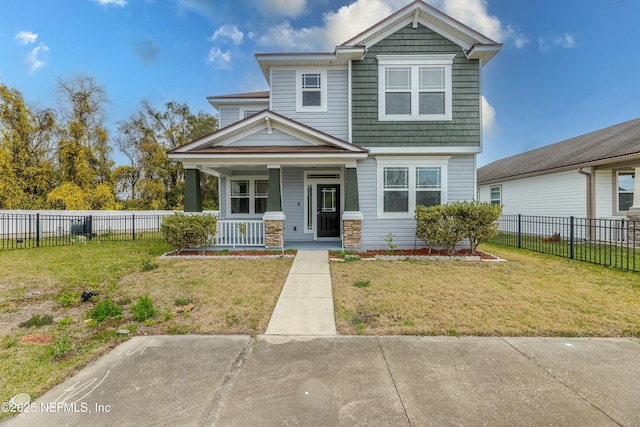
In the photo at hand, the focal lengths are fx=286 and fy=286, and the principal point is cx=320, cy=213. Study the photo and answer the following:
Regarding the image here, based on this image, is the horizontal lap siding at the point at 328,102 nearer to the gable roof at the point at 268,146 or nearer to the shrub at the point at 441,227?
the gable roof at the point at 268,146

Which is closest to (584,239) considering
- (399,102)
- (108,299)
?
(399,102)

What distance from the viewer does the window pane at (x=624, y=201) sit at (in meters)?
11.6

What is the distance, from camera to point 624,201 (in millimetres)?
11680

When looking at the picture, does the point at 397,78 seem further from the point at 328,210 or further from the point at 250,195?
the point at 250,195

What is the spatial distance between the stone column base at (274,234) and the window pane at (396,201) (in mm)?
3717

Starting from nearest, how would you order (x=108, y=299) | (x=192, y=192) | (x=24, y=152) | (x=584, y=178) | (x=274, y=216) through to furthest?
(x=108, y=299), (x=274, y=216), (x=192, y=192), (x=584, y=178), (x=24, y=152)

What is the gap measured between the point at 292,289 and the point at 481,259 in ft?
20.2

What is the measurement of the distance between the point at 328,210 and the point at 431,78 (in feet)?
19.5

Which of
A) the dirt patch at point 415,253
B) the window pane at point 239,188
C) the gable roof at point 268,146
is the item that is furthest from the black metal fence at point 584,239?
the window pane at point 239,188

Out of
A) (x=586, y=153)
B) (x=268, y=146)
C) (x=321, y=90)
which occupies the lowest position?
(x=268, y=146)

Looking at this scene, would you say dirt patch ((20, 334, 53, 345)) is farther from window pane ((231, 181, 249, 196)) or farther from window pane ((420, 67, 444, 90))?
window pane ((420, 67, 444, 90))

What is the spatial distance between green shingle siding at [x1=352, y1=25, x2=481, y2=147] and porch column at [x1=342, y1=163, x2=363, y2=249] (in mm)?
1365

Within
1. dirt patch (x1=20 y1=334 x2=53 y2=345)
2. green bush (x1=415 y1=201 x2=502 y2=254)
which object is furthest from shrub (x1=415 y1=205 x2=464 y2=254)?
dirt patch (x1=20 y1=334 x2=53 y2=345)

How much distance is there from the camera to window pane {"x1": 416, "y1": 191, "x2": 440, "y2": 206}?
32.6 ft
